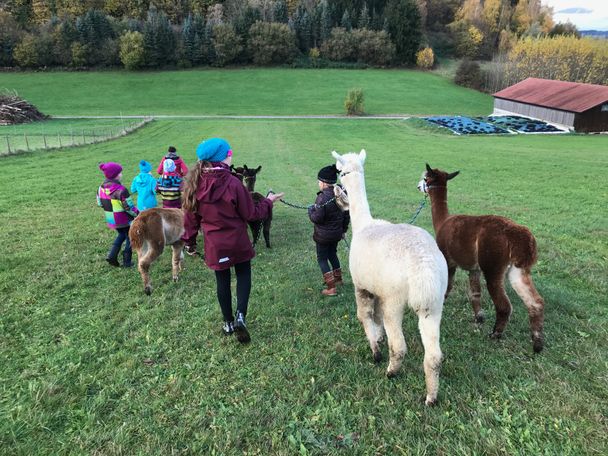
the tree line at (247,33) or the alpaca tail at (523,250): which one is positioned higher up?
the tree line at (247,33)

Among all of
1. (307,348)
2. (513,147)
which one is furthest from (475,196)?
(513,147)

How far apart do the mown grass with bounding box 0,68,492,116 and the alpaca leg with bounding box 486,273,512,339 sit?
48.4 meters

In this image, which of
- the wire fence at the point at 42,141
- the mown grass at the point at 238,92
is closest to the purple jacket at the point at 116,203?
the wire fence at the point at 42,141

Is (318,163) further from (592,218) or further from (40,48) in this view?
(40,48)

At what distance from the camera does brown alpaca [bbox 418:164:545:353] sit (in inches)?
160

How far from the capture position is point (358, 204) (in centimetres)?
442

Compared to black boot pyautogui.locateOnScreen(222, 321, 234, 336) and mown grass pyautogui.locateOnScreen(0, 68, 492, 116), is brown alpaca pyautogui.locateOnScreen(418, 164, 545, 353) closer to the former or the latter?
black boot pyautogui.locateOnScreen(222, 321, 234, 336)

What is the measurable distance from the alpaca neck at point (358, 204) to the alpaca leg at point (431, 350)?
4.38 feet

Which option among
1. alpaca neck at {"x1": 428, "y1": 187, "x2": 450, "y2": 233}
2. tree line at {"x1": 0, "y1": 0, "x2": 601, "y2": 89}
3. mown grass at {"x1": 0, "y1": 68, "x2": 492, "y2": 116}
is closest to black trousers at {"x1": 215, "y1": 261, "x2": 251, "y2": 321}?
alpaca neck at {"x1": 428, "y1": 187, "x2": 450, "y2": 233}

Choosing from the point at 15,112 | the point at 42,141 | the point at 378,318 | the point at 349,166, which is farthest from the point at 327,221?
the point at 15,112

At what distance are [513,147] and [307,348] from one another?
2716 cm

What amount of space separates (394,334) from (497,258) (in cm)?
148

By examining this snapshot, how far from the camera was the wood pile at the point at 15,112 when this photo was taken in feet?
114

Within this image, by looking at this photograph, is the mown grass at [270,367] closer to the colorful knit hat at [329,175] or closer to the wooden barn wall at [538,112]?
the colorful knit hat at [329,175]
